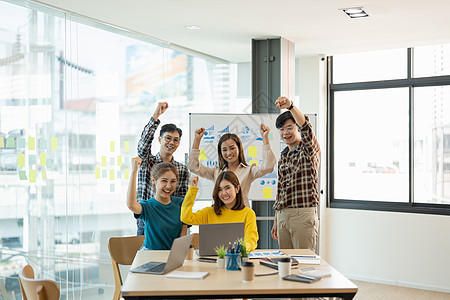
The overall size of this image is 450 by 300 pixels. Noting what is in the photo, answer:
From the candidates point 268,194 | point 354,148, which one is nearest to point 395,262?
point 354,148

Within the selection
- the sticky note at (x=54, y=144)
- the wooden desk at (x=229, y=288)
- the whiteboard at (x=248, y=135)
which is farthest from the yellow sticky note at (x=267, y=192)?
the wooden desk at (x=229, y=288)

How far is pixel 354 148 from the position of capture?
6812 millimetres

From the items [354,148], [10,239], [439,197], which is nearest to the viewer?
[10,239]

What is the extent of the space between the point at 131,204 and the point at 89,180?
4.65ft

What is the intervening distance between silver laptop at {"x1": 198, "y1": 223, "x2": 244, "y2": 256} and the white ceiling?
1966 mm

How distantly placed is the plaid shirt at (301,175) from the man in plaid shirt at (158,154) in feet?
2.91

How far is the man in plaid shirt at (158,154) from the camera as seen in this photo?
4352 millimetres

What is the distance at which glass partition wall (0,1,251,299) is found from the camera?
13.7ft

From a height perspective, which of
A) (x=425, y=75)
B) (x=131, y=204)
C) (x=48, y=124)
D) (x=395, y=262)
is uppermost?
(x=425, y=75)

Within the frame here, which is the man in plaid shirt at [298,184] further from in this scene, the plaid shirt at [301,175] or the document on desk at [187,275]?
the document on desk at [187,275]

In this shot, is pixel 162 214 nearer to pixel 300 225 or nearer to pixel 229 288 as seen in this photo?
pixel 300 225

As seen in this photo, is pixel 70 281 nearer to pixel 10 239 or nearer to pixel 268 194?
pixel 10 239

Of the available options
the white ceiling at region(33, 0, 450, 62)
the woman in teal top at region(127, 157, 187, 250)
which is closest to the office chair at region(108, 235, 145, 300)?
the woman in teal top at region(127, 157, 187, 250)

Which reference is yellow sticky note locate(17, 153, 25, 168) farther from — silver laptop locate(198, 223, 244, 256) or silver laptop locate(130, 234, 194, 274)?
silver laptop locate(198, 223, 244, 256)
